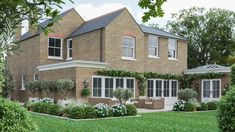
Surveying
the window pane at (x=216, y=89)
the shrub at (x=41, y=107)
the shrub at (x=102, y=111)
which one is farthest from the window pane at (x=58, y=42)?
the shrub at (x=102, y=111)

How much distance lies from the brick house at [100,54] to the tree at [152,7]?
2448 centimetres

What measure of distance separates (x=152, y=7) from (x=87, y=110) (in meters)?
16.8

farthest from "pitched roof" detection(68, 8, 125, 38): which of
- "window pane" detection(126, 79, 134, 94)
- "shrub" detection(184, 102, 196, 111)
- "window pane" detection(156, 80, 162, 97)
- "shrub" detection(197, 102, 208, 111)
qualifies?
"shrub" detection(197, 102, 208, 111)

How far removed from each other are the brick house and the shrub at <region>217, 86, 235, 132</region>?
720 inches

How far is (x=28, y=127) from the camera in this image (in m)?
7.04

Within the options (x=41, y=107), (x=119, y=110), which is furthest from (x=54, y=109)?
A: (x=119, y=110)

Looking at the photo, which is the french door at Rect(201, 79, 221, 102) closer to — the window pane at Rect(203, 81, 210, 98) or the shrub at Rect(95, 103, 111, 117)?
the window pane at Rect(203, 81, 210, 98)

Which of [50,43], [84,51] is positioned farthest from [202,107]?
[50,43]

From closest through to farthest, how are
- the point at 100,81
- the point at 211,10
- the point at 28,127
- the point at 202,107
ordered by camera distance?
the point at 28,127
the point at 202,107
the point at 100,81
the point at 211,10

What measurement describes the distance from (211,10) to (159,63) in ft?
68.3

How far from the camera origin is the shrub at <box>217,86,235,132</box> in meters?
9.30

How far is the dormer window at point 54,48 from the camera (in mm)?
33281

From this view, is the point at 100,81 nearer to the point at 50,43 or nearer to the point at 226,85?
the point at 50,43

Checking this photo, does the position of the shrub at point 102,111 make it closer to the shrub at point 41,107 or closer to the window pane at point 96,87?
the shrub at point 41,107
